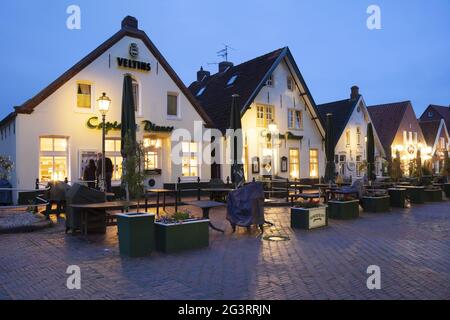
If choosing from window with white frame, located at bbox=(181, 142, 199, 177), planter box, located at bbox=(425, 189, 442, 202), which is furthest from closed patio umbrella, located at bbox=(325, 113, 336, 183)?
window with white frame, located at bbox=(181, 142, 199, 177)

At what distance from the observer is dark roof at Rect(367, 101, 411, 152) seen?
1409 inches

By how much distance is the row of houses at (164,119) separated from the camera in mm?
15875

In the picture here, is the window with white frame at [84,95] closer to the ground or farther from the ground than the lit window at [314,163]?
farther from the ground

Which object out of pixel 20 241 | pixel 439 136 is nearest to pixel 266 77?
pixel 20 241

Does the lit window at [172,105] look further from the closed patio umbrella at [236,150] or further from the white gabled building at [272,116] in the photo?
the closed patio umbrella at [236,150]

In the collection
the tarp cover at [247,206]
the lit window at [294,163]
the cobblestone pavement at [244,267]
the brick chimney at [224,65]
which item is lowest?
the cobblestone pavement at [244,267]

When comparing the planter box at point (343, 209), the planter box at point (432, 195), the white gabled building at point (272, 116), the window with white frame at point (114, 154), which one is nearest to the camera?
the planter box at point (343, 209)

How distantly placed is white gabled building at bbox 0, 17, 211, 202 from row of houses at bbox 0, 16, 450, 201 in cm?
4

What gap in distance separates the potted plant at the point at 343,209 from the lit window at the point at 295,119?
13135mm

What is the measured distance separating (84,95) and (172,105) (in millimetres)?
4327

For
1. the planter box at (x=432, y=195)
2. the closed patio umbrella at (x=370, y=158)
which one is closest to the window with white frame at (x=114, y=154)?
the closed patio umbrella at (x=370, y=158)

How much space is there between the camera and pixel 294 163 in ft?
82.2
